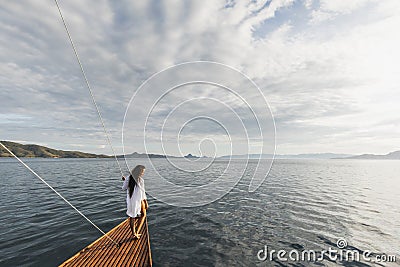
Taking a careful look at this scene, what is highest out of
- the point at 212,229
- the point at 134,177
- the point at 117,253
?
the point at 134,177

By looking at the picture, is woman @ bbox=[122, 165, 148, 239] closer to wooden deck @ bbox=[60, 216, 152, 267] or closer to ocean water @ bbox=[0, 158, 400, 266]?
wooden deck @ bbox=[60, 216, 152, 267]

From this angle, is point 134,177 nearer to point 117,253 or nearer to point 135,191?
point 135,191

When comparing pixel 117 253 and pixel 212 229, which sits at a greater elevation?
pixel 117 253

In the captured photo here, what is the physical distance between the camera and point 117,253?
835 centimetres

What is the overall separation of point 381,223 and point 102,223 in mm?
21795

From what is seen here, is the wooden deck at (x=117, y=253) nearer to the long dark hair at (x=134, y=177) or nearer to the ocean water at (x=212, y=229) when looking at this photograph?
the ocean water at (x=212, y=229)

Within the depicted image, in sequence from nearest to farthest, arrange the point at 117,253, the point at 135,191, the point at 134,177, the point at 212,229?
the point at 117,253 < the point at 134,177 < the point at 135,191 < the point at 212,229

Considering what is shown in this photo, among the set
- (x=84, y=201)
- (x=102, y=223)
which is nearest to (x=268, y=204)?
(x=102, y=223)

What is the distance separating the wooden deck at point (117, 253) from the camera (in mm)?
7688

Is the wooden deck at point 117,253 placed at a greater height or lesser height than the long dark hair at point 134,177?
lesser

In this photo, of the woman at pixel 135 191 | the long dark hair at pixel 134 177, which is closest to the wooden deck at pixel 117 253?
the woman at pixel 135 191

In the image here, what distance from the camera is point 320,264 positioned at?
929 centimetres

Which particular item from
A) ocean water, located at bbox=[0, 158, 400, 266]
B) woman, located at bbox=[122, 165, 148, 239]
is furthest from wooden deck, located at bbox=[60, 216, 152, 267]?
woman, located at bbox=[122, 165, 148, 239]

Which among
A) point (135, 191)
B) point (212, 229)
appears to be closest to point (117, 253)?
point (135, 191)
